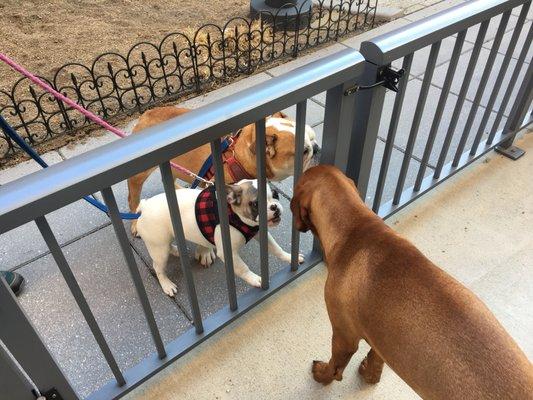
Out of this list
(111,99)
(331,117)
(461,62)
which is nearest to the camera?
(331,117)

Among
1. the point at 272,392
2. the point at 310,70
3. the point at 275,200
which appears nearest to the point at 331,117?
the point at 310,70

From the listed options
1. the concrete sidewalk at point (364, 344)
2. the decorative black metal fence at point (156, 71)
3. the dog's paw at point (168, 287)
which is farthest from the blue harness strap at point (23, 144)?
the decorative black metal fence at point (156, 71)

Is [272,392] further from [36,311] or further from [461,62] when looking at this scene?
[461,62]

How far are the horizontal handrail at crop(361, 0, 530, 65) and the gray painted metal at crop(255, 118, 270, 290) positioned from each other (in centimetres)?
66

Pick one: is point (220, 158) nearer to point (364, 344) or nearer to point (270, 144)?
point (270, 144)

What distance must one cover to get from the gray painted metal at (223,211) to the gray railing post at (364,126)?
32.6 inches

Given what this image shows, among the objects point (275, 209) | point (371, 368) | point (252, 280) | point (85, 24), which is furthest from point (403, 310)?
point (85, 24)

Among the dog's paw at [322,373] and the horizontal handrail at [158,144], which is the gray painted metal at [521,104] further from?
the dog's paw at [322,373]

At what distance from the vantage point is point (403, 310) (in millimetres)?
1738

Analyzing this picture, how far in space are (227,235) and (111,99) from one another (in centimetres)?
325

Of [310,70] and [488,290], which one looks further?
[488,290]

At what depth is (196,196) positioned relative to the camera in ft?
8.79

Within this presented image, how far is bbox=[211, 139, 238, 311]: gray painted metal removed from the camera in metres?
1.87

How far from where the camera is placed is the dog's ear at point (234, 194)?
7.98 ft
